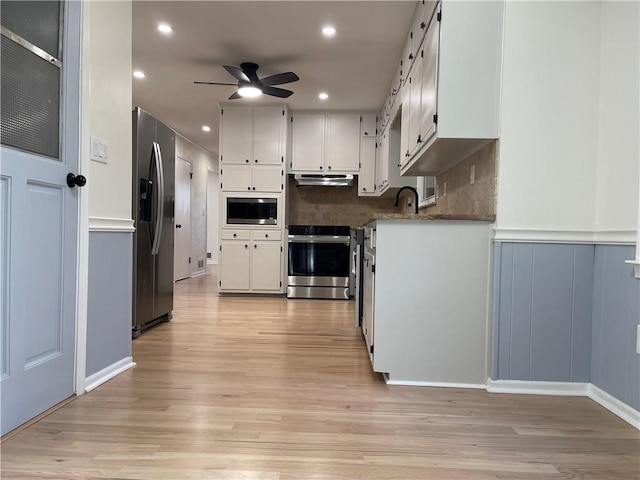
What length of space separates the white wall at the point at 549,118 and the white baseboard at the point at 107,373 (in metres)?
2.13

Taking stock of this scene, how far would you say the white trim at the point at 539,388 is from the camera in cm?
197

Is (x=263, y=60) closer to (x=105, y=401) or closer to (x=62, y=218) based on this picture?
(x=62, y=218)

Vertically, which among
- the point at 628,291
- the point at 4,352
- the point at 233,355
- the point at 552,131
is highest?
the point at 552,131

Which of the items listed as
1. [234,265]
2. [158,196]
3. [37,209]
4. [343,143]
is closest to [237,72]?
[158,196]

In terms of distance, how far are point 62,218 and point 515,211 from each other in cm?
214

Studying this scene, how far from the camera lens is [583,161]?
1942 mm

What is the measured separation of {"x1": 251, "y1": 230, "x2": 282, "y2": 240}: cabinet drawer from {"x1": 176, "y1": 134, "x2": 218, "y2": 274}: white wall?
2.64 meters

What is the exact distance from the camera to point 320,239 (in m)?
4.95

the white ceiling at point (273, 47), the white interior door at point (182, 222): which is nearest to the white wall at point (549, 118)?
the white ceiling at point (273, 47)

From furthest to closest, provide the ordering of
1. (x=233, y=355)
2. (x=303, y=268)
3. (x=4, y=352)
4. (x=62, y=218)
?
(x=303, y=268)
(x=233, y=355)
(x=62, y=218)
(x=4, y=352)

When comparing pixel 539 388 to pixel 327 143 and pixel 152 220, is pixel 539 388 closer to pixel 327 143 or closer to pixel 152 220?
pixel 152 220

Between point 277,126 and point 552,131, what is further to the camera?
point 277,126

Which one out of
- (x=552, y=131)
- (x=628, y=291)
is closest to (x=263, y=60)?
(x=552, y=131)

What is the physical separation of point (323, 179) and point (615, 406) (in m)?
4.03
